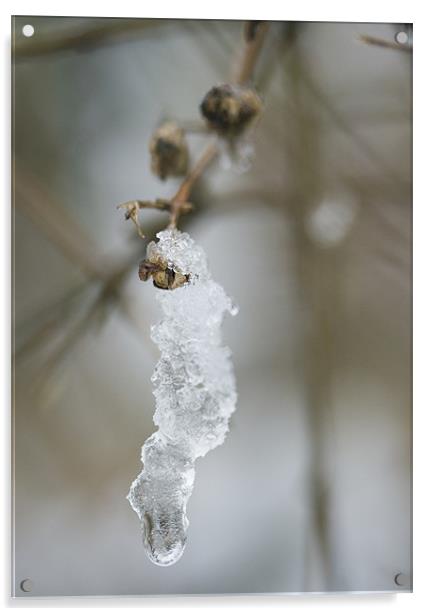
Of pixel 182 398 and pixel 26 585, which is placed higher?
pixel 182 398

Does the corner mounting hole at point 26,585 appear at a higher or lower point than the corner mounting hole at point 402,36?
lower

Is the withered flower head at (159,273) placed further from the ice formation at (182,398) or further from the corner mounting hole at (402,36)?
the corner mounting hole at (402,36)

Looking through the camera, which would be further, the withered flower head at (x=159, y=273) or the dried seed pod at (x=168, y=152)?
the dried seed pod at (x=168, y=152)

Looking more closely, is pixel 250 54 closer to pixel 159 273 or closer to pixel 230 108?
pixel 230 108

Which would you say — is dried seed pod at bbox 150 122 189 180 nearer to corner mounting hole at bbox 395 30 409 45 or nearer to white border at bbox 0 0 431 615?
white border at bbox 0 0 431 615

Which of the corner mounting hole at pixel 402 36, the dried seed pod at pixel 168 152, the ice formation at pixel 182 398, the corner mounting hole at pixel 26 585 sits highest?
the corner mounting hole at pixel 402 36
